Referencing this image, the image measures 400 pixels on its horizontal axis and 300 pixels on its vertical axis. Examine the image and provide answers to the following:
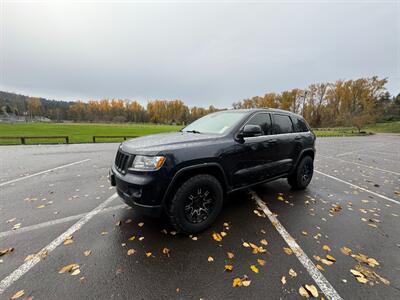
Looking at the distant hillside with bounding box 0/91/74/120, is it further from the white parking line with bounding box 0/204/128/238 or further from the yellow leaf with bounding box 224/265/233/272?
the yellow leaf with bounding box 224/265/233/272

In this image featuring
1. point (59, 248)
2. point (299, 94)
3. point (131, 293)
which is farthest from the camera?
point (299, 94)

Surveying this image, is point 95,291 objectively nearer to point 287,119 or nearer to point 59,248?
point 59,248

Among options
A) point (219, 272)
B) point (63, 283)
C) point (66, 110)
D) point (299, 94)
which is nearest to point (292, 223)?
point (219, 272)

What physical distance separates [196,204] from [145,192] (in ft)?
2.70

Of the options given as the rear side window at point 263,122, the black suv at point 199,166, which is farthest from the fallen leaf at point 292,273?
the rear side window at point 263,122

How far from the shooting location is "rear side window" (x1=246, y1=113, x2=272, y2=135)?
350 cm

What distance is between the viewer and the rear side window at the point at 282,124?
390 cm

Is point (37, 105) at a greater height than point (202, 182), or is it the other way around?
point (37, 105)

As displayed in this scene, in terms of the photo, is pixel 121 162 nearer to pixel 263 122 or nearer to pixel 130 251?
pixel 130 251

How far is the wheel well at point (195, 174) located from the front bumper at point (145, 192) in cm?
14

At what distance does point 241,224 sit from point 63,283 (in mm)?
2438

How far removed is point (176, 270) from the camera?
211 centimetres

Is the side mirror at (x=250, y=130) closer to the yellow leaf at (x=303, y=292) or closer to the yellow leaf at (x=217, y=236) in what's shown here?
the yellow leaf at (x=217, y=236)

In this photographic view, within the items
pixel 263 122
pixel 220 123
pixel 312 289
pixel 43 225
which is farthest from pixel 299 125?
pixel 43 225
